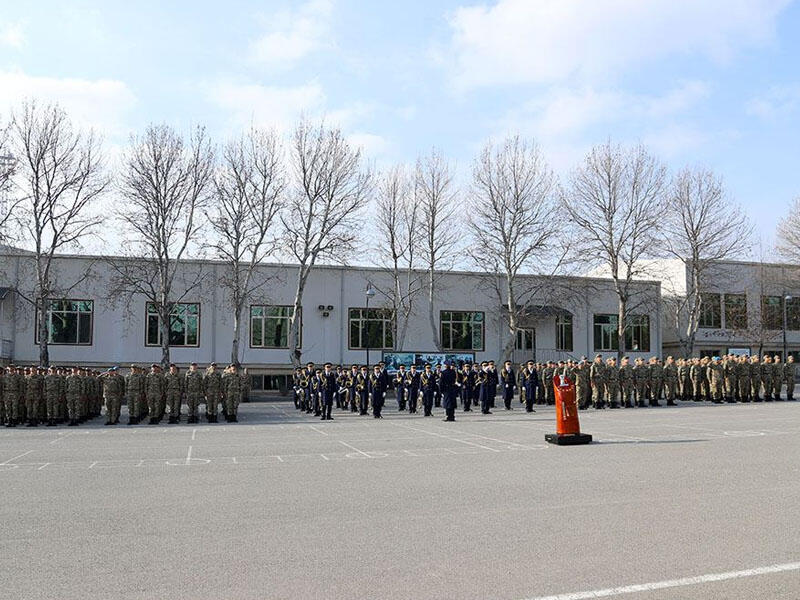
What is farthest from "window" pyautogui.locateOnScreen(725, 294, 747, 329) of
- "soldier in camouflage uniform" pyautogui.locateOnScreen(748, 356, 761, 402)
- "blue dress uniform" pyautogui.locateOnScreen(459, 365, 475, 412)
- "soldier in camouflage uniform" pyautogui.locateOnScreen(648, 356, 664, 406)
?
"blue dress uniform" pyautogui.locateOnScreen(459, 365, 475, 412)

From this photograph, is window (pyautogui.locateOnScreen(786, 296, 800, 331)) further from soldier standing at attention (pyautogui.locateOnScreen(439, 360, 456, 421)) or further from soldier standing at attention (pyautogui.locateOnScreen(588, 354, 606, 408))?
soldier standing at attention (pyautogui.locateOnScreen(439, 360, 456, 421))

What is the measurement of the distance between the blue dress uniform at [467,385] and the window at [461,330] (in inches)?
672

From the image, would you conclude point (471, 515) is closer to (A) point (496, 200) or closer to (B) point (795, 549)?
(B) point (795, 549)

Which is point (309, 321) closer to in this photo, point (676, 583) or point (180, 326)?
point (180, 326)

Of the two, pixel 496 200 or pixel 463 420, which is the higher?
pixel 496 200

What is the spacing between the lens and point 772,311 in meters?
57.3

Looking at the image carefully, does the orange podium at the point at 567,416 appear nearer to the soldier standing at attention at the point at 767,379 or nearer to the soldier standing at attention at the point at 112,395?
the soldier standing at attention at the point at 112,395

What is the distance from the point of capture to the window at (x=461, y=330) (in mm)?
48062

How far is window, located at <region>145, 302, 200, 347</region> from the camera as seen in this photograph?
4350cm

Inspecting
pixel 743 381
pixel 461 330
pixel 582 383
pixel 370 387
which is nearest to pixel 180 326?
pixel 461 330

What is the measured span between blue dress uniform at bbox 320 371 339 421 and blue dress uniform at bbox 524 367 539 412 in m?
6.83

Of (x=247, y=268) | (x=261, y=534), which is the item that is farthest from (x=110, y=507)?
(x=247, y=268)

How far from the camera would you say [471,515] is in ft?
28.6

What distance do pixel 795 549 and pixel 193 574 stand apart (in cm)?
507
